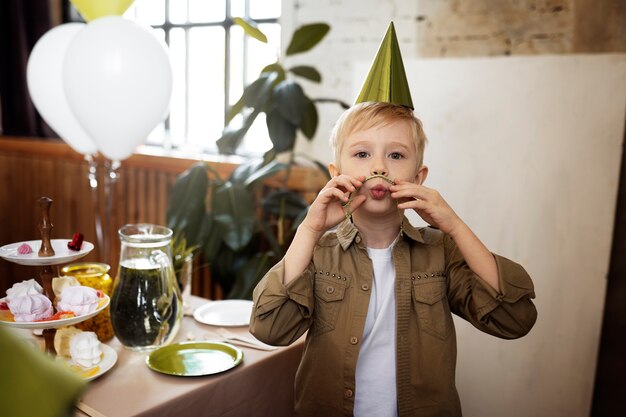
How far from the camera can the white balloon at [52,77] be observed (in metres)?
1.83

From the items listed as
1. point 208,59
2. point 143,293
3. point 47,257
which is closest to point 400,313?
point 143,293

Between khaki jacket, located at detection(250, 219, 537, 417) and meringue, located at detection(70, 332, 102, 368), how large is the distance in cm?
34

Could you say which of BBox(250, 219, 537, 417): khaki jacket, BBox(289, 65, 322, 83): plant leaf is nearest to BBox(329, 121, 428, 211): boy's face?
BBox(250, 219, 537, 417): khaki jacket

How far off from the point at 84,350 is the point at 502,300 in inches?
34.3

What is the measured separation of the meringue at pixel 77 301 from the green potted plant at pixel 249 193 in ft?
4.01

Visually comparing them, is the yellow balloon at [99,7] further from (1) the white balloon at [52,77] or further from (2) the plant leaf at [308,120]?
(2) the plant leaf at [308,120]

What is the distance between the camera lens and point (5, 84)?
408 centimetres

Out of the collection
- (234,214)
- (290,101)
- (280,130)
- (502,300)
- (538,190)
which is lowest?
(234,214)

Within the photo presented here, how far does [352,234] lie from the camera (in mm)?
1236

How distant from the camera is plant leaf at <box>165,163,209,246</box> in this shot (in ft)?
8.11

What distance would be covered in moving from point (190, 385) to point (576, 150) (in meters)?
1.43

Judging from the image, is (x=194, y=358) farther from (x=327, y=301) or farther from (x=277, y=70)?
(x=277, y=70)

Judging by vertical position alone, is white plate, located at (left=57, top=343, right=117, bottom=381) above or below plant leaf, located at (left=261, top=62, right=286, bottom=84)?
below

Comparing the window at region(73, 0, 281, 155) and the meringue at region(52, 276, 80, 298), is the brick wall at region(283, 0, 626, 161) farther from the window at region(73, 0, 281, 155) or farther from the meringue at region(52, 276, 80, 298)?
the meringue at region(52, 276, 80, 298)
